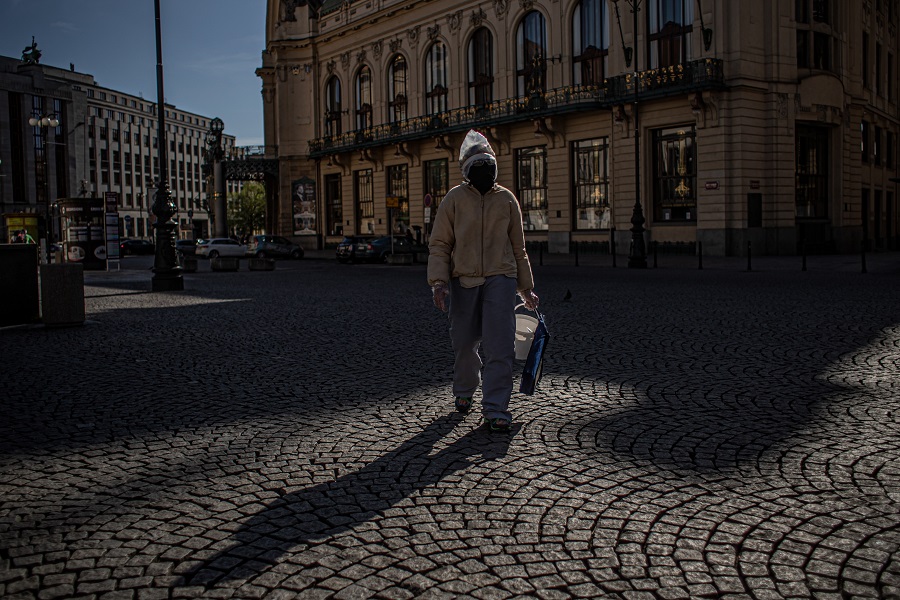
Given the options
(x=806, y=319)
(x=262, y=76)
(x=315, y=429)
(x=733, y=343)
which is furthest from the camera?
(x=262, y=76)

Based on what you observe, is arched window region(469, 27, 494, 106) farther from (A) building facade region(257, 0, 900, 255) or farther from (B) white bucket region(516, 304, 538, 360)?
(B) white bucket region(516, 304, 538, 360)

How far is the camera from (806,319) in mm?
11203

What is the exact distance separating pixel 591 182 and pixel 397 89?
18564mm

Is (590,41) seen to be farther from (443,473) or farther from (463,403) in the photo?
(443,473)

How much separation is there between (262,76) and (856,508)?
64.0m

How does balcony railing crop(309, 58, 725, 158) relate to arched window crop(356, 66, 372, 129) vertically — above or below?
below

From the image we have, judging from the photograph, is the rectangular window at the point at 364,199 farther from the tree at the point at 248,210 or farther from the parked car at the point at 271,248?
the tree at the point at 248,210

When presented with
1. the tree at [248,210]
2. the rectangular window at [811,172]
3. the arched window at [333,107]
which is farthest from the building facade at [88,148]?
the rectangular window at [811,172]

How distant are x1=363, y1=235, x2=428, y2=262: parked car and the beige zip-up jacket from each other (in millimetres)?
32587

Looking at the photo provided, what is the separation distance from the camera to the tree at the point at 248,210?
132 m

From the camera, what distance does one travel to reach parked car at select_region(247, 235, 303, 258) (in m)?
45.9

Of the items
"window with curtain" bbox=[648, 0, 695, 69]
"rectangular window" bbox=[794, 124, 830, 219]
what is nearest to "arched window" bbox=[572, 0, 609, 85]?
"window with curtain" bbox=[648, 0, 695, 69]

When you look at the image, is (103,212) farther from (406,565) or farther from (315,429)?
(406,565)

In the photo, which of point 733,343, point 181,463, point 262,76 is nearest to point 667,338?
point 733,343
